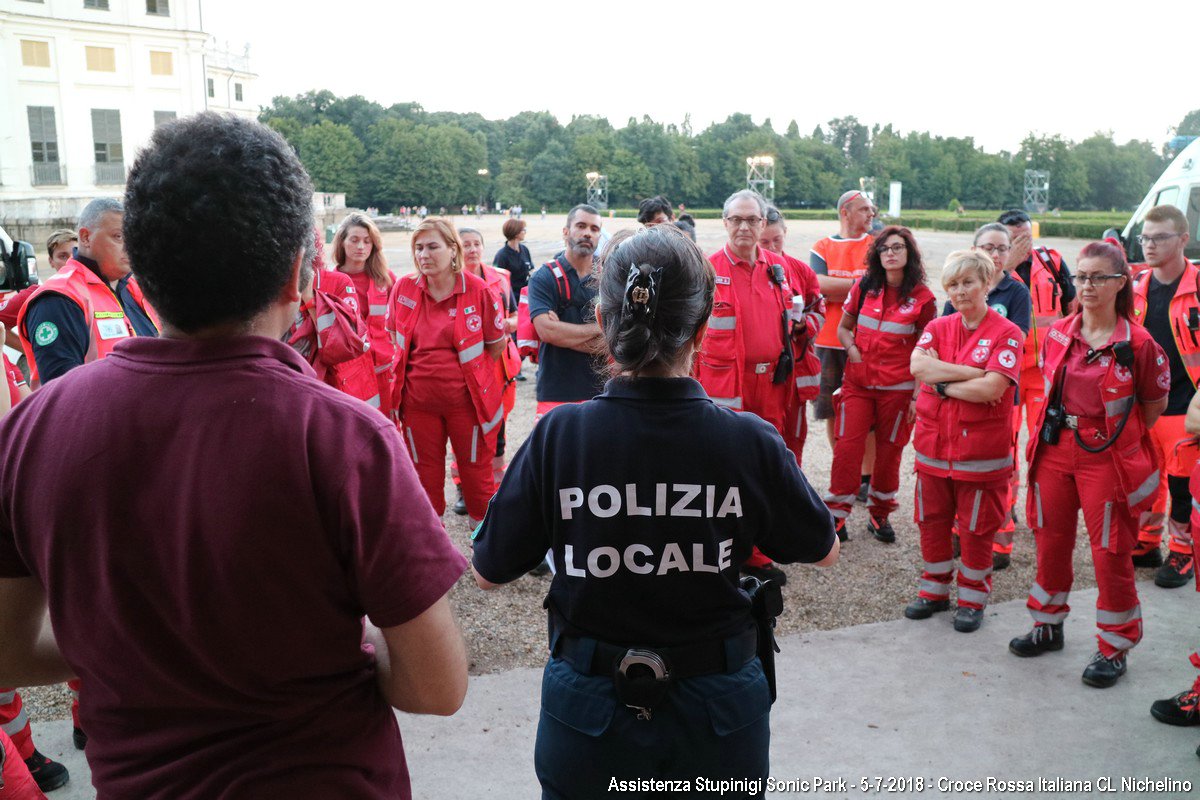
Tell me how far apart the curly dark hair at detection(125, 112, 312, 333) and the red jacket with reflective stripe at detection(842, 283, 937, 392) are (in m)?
5.17

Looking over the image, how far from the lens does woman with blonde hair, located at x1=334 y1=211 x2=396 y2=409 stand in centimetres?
686

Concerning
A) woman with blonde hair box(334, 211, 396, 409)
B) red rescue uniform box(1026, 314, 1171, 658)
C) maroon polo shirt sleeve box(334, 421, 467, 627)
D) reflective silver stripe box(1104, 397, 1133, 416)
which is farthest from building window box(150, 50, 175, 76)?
maroon polo shirt sleeve box(334, 421, 467, 627)

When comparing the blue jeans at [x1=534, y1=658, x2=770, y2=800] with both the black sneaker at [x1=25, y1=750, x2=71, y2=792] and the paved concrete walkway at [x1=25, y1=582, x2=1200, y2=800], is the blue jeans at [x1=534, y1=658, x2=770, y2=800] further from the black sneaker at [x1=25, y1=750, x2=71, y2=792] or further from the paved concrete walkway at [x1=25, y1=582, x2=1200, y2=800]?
the black sneaker at [x1=25, y1=750, x2=71, y2=792]

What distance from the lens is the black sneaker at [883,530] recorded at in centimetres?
655

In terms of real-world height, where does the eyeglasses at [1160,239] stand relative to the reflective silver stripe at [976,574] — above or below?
above

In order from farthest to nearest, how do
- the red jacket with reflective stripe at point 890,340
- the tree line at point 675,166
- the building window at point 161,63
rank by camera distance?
the tree line at point 675,166
the building window at point 161,63
the red jacket with reflective stripe at point 890,340

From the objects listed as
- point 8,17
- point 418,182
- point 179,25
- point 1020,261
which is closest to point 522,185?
point 418,182

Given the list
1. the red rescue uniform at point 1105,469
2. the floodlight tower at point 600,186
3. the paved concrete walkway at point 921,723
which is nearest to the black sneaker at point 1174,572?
the paved concrete walkway at point 921,723

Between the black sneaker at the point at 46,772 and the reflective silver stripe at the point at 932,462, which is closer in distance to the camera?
the black sneaker at the point at 46,772

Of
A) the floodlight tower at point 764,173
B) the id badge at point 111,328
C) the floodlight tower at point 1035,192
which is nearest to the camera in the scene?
the id badge at point 111,328

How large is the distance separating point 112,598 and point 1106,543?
442 centimetres

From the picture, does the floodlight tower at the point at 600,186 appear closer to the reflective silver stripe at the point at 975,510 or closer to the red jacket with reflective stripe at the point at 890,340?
the red jacket with reflective stripe at the point at 890,340

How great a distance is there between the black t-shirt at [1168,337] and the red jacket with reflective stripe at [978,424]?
174 cm

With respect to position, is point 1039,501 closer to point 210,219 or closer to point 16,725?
point 210,219
